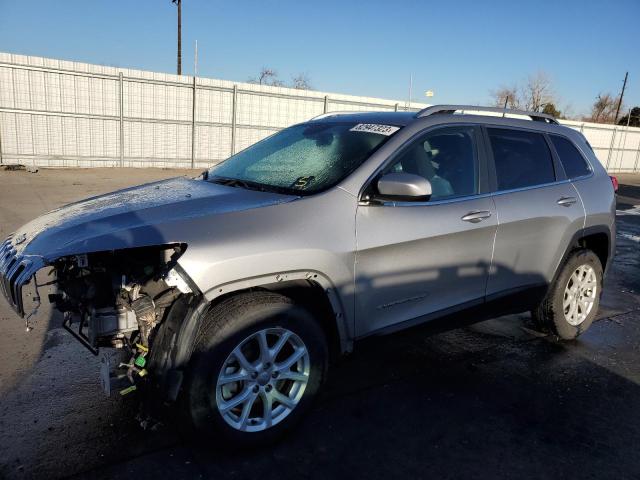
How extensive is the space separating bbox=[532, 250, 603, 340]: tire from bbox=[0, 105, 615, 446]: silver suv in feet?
1.52

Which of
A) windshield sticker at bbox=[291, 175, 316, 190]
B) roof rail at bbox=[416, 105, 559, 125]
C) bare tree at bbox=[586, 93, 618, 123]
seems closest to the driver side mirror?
windshield sticker at bbox=[291, 175, 316, 190]

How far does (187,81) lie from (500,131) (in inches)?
647

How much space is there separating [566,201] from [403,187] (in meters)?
1.96

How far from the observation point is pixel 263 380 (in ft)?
8.91

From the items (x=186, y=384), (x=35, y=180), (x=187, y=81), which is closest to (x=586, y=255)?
(x=186, y=384)

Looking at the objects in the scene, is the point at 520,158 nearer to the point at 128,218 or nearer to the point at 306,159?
the point at 306,159

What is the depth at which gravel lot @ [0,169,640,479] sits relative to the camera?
8.68 feet

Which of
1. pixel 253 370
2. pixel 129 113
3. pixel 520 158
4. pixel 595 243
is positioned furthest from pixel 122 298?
pixel 129 113

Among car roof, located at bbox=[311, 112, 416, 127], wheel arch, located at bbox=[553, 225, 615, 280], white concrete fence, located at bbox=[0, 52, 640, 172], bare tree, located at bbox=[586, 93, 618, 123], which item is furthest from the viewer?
bare tree, located at bbox=[586, 93, 618, 123]

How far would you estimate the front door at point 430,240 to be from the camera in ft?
9.73

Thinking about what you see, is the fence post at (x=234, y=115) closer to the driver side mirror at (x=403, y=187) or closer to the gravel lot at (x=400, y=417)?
the gravel lot at (x=400, y=417)

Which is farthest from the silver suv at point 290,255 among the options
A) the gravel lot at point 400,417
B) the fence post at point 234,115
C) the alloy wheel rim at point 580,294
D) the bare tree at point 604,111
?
the bare tree at point 604,111

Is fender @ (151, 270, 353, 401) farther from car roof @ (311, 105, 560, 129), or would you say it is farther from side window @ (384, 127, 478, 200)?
car roof @ (311, 105, 560, 129)

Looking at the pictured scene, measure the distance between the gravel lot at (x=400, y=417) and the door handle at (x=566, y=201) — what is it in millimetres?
1253
